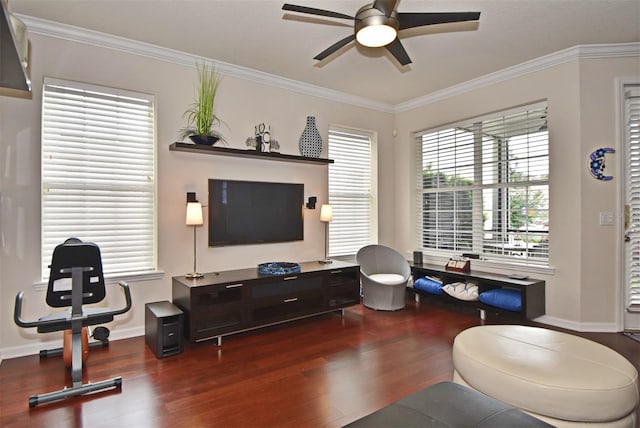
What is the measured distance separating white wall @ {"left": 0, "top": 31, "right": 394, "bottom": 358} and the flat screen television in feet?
0.35

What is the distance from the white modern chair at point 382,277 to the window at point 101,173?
2.50m

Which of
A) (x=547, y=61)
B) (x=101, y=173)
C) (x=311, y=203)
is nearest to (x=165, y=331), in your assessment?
(x=101, y=173)

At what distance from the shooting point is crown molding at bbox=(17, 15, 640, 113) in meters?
3.18

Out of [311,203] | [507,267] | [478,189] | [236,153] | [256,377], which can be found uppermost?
[236,153]

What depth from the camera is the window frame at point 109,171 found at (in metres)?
3.13

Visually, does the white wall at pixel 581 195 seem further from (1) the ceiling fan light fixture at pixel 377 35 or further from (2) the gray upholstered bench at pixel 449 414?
(2) the gray upholstered bench at pixel 449 414

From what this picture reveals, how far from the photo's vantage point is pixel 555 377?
1.76 metres

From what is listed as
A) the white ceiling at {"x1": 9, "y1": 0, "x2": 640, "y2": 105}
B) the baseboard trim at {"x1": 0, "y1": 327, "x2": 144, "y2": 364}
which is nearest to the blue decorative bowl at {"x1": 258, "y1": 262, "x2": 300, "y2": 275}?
the baseboard trim at {"x1": 0, "y1": 327, "x2": 144, "y2": 364}

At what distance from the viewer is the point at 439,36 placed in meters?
3.37

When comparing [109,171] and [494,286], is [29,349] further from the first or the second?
[494,286]

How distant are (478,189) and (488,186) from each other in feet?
0.47

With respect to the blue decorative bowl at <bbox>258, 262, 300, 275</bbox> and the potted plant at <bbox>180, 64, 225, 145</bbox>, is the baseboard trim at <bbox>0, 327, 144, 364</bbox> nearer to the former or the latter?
the blue decorative bowl at <bbox>258, 262, 300, 275</bbox>

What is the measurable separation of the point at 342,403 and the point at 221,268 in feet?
7.05

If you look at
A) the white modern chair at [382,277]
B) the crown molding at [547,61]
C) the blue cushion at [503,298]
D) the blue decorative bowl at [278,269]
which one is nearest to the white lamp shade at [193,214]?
the blue decorative bowl at [278,269]
